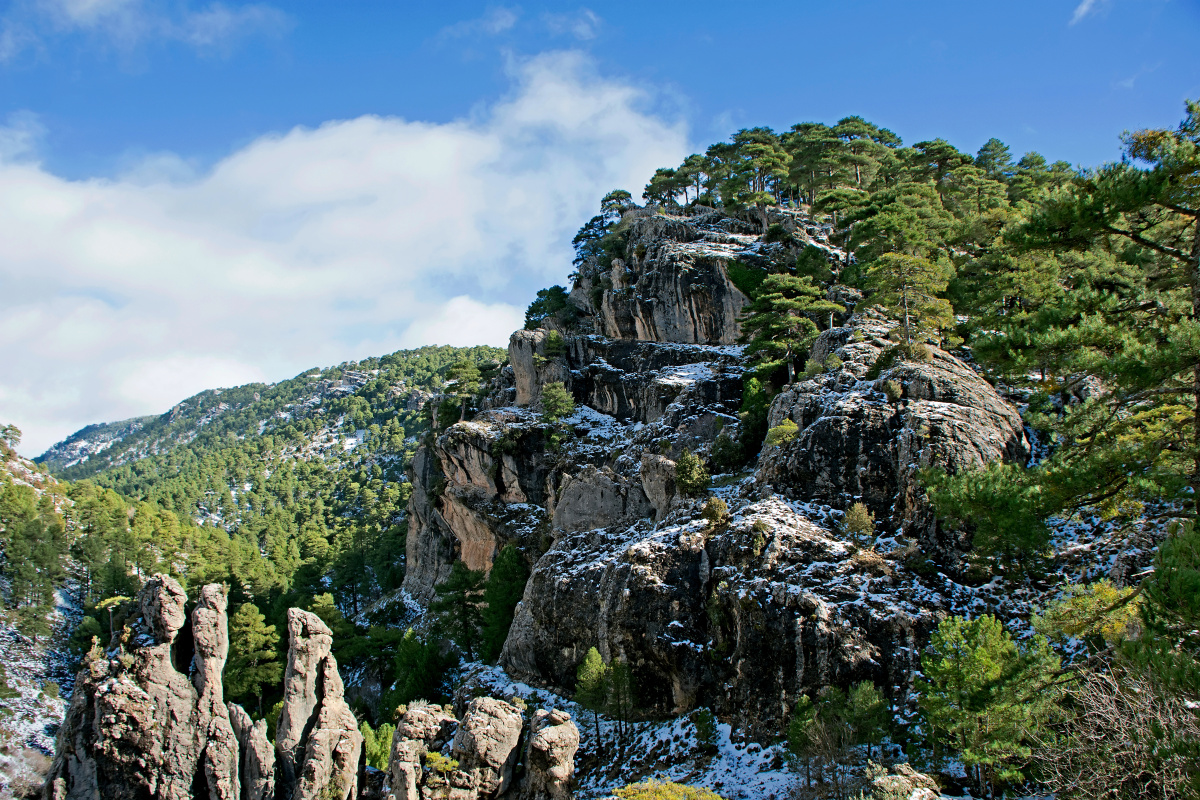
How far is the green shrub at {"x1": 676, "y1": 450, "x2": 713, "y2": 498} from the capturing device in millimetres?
35719

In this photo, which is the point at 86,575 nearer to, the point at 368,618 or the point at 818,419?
the point at 368,618

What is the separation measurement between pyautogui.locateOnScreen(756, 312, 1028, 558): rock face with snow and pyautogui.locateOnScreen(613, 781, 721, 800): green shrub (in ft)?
45.1

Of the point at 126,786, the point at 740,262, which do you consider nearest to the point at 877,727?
the point at 126,786

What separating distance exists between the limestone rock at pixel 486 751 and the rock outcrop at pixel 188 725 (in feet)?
20.6

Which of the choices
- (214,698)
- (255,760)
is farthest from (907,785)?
(214,698)

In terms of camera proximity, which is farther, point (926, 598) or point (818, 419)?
point (818, 419)

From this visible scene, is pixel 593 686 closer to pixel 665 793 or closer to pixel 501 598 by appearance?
pixel 665 793

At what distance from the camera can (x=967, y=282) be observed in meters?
40.7

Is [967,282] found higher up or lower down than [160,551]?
higher up

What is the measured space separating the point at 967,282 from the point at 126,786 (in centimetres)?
4983

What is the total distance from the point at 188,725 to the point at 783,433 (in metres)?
29.6

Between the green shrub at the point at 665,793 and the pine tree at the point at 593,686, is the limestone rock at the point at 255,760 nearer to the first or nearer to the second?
the pine tree at the point at 593,686

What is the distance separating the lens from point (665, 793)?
62.4 ft

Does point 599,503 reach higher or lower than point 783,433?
lower
